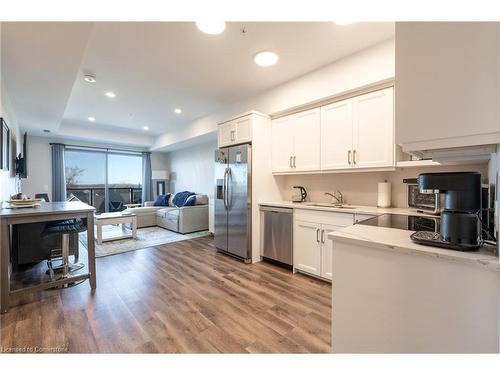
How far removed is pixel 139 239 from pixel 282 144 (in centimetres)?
333

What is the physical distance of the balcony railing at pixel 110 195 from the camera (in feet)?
21.8

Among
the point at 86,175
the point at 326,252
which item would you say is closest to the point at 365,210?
the point at 326,252

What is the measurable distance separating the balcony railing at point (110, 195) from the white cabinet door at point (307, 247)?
20.8ft

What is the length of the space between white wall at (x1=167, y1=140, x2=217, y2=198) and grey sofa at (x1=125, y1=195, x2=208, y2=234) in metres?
0.86

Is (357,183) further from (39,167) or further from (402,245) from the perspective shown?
(39,167)

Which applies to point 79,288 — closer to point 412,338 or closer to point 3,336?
point 3,336

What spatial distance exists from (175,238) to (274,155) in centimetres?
267

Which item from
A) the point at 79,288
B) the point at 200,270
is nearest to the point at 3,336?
the point at 79,288

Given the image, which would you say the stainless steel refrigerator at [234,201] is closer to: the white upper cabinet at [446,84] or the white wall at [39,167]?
the white upper cabinet at [446,84]

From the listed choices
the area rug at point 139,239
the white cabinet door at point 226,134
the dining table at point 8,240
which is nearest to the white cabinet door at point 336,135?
the white cabinet door at point 226,134

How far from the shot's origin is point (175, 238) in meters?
4.62

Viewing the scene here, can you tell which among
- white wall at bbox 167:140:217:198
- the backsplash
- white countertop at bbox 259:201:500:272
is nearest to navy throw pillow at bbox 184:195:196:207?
white wall at bbox 167:140:217:198

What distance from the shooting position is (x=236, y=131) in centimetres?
345

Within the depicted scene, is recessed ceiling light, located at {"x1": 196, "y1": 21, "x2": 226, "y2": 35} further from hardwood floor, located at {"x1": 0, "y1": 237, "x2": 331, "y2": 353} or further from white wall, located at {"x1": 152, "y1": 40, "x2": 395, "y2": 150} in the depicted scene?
hardwood floor, located at {"x1": 0, "y1": 237, "x2": 331, "y2": 353}
